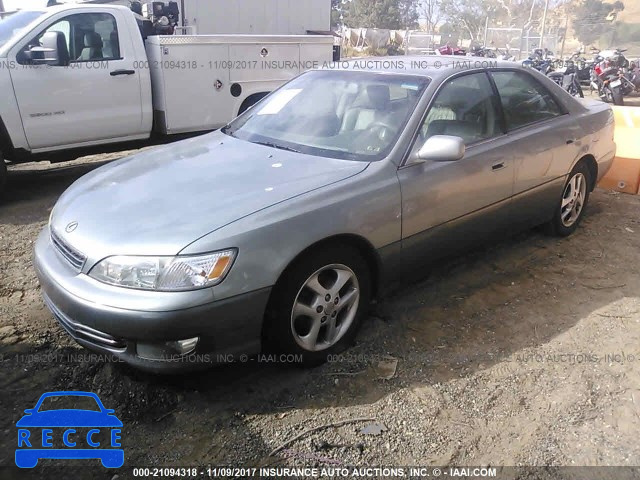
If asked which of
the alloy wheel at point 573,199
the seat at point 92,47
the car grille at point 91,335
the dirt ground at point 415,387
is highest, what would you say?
the seat at point 92,47

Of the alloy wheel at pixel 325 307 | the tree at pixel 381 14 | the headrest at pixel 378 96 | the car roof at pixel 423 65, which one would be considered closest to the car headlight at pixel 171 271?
the alloy wheel at pixel 325 307

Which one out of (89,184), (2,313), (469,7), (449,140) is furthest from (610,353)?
(469,7)

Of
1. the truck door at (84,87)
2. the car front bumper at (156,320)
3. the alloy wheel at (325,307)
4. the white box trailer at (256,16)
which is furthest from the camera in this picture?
the white box trailer at (256,16)

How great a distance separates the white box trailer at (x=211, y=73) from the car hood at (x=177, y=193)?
330 centimetres

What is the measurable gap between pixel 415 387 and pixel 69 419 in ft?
5.71

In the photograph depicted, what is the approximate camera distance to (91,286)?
257 cm

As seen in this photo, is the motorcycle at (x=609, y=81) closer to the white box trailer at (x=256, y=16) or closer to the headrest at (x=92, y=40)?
the white box trailer at (x=256, y=16)

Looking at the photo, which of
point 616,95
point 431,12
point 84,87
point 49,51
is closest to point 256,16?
point 84,87

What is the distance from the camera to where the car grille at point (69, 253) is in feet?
8.81

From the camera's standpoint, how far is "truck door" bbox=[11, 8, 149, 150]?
5.86 metres

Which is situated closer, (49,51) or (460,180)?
(460,180)

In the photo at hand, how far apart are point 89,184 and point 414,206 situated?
6.48ft

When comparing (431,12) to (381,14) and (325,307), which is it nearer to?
(381,14)

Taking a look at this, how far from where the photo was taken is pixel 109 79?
6.32 metres
